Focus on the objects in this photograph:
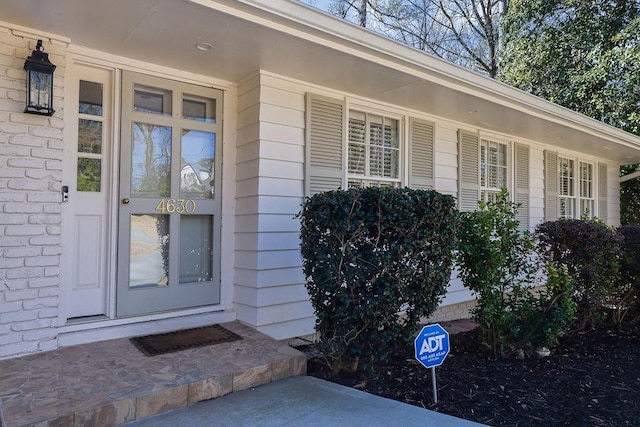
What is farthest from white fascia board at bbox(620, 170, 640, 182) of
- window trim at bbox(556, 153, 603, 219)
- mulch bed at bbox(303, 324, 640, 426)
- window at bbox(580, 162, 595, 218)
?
mulch bed at bbox(303, 324, 640, 426)

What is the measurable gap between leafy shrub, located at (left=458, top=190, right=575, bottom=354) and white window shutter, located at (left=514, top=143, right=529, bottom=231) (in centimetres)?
302

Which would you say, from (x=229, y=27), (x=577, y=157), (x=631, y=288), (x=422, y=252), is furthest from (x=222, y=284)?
(x=577, y=157)

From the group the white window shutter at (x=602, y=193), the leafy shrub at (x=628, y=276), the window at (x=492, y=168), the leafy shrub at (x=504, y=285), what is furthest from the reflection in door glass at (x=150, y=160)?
the white window shutter at (x=602, y=193)

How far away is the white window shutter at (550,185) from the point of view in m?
7.32

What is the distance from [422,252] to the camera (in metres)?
3.11

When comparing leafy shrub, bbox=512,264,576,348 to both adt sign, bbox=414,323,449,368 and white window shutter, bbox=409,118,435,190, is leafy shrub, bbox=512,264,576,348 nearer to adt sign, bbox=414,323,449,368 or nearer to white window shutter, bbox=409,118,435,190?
adt sign, bbox=414,323,449,368

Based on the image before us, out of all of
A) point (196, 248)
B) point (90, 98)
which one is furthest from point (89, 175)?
point (196, 248)

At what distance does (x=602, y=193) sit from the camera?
28.7ft

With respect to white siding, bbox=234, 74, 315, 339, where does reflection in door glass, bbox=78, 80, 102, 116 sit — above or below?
above

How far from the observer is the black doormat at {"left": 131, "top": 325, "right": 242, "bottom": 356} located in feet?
10.9

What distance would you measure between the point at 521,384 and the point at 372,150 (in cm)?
277

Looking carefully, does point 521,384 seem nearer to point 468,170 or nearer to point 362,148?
point 362,148

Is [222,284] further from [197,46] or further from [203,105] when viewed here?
[197,46]

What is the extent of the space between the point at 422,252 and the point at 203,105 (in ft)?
8.11
